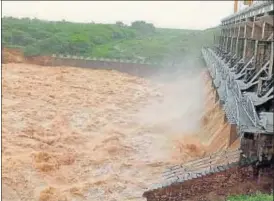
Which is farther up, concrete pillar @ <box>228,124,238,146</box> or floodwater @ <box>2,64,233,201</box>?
concrete pillar @ <box>228,124,238,146</box>

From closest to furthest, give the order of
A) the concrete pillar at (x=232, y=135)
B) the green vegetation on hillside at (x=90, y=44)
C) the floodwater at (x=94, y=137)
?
the concrete pillar at (x=232, y=135) < the floodwater at (x=94, y=137) < the green vegetation on hillside at (x=90, y=44)

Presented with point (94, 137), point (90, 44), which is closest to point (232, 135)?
point (94, 137)

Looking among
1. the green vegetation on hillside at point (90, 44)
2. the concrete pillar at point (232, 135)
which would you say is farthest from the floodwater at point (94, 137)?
the green vegetation on hillside at point (90, 44)

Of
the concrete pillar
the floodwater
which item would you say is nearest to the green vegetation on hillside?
the floodwater

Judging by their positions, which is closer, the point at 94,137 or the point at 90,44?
the point at 94,137

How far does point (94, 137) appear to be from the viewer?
20.6 metres

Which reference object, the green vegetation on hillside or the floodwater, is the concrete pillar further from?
the green vegetation on hillside

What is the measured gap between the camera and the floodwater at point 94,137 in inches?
578

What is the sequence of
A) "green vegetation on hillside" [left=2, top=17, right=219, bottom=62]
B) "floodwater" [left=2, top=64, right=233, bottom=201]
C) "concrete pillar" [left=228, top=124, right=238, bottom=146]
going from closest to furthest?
"concrete pillar" [left=228, top=124, right=238, bottom=146] → "floodwater" [left=2, top=64, right=233, bottom=201] → "green vegetation on hillside" [left=2, top=17, right=219, bottom=62]

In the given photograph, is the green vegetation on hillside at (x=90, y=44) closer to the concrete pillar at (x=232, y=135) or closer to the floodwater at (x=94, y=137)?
the floodwater at (x=94, y=137)

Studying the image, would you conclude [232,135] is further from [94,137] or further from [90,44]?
[90,44]

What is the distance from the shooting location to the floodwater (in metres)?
14.7

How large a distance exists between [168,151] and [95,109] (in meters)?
9.92

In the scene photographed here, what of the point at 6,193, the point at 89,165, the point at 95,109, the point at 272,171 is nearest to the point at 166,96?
the point at 95,109
